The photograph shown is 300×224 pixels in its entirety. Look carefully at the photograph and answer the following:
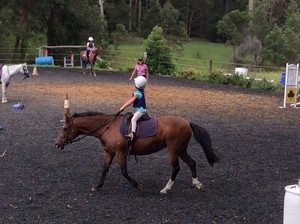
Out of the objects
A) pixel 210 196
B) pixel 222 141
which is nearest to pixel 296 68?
pixel 222 141

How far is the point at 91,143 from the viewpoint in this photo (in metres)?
10.3

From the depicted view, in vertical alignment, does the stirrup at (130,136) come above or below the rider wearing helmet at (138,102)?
below

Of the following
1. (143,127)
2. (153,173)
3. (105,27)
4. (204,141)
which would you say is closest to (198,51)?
(105,27)

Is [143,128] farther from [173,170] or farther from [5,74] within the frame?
[5,74]

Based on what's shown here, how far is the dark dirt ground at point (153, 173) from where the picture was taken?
6.14 metres

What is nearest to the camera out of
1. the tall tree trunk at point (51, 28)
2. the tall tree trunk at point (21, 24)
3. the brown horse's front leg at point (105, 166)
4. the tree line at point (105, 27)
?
the brown horse's front leg at point (105, 166)

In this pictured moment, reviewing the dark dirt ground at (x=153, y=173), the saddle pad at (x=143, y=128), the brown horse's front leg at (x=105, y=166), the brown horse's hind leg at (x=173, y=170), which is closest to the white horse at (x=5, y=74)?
the dark dirt ground at (x=153, y=173)

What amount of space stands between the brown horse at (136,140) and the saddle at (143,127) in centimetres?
6

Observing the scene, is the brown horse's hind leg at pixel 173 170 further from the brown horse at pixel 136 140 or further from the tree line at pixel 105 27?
the tree line at pixel 105 27

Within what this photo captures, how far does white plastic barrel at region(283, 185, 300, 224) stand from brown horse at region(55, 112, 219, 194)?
97.6 inches

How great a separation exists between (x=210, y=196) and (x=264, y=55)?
3310 cm

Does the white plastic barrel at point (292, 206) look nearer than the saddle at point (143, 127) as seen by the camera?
Yes

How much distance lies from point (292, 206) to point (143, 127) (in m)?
2.88

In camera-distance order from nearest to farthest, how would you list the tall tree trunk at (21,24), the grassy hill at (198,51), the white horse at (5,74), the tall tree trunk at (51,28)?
the white horse at (5,74) < the tall tree trunk at (21,24) < the tall tree trunk at (51,28) < the grassy hill at (198,51)
